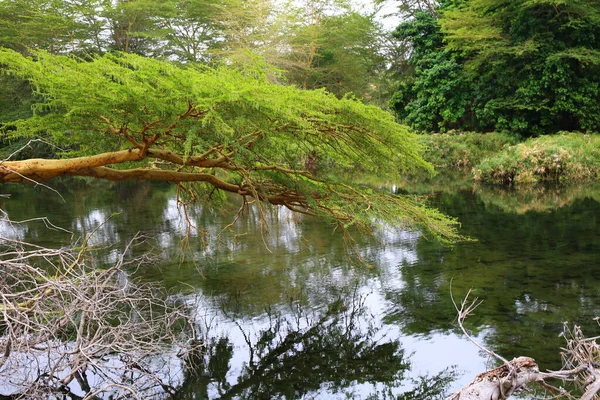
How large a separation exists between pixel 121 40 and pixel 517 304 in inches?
940

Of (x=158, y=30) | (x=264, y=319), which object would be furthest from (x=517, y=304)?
(x=158, y=30)

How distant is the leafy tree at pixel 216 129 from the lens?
170 inches

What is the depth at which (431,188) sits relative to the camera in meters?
15.9

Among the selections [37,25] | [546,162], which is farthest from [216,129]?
[37,25]

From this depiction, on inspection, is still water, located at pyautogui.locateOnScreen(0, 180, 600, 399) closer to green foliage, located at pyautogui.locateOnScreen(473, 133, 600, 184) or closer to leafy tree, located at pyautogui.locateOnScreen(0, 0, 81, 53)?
green foliage, located at pyautogui.locateOnScreen(473, 133, 600, 184)

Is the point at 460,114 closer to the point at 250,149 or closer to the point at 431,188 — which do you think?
the point at 431,188

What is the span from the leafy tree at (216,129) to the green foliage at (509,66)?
13.8 meters

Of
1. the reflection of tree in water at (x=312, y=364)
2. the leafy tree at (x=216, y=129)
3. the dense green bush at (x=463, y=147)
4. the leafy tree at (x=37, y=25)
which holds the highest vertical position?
the leafy tree at (x=37, y=25)

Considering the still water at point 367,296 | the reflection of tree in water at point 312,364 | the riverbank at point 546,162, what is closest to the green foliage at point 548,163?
the riverbank at point 546,162

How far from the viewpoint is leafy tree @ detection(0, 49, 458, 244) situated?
4.31 metres

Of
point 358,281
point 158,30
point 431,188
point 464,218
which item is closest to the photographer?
point 358,281

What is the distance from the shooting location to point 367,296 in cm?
624

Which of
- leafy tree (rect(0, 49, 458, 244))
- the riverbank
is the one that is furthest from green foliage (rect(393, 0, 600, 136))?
leafy tree (rect(0, 49, 458, 244))

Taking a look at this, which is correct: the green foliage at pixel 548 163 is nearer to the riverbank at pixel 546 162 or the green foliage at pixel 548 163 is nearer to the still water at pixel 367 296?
the riverbank at pixel 546 162
